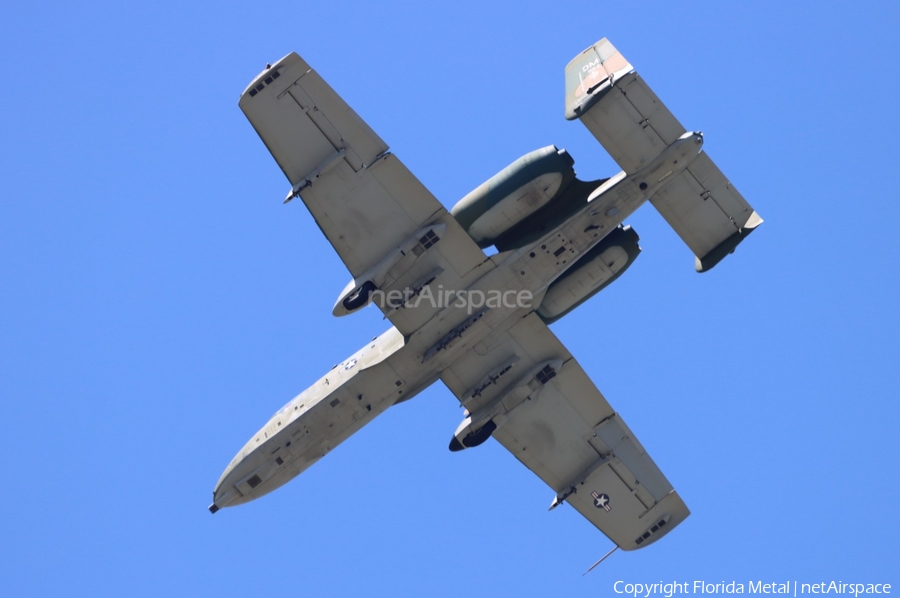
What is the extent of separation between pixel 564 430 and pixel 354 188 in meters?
9.85

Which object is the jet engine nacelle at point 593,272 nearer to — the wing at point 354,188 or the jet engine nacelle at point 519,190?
the jet engine nacelle at point 519,190

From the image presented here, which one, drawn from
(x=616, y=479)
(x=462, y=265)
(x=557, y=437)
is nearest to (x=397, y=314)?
(x=462, y=265)

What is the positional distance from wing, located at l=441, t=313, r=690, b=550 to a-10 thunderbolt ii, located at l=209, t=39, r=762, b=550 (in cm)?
6

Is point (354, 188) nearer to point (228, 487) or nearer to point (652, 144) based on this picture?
point (652, 144)

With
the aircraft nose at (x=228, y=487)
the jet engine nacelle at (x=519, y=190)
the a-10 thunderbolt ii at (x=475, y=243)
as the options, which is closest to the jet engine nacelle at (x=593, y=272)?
the a-10 thunderbolt ii at (x=475, y=243)

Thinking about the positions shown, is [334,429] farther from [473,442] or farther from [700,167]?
[700,167]

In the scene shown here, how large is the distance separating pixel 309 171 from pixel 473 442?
909cm

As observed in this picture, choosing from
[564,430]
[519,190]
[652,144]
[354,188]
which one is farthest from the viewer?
[564,430]

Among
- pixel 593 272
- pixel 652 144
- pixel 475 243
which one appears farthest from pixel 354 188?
pixel 652 144

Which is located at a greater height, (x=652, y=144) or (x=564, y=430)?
(x=652, y=144)

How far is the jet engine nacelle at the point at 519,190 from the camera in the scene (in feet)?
99.2

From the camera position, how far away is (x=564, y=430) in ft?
113

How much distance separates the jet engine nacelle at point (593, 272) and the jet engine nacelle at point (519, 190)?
2.07 metres

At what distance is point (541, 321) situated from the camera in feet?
106
